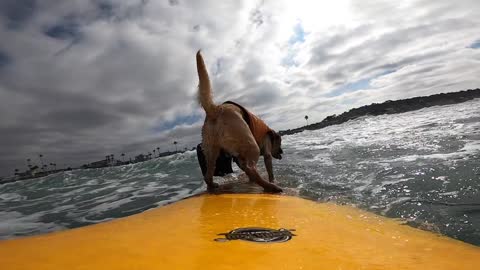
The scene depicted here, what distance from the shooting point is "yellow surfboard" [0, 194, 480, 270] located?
155 centimetres

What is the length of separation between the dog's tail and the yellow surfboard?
2407 millimetres

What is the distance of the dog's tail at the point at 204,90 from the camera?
195 inches

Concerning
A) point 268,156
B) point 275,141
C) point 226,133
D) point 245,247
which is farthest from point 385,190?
point 245,247

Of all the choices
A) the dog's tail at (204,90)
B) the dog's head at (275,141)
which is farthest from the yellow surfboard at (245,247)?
the dog's head at (275,141)

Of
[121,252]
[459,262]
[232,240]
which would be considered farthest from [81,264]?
[459,262]

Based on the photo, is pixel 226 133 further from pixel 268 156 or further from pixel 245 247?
pixel 245 247

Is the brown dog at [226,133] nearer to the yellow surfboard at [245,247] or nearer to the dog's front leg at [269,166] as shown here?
the dog's front leg at [269,166]

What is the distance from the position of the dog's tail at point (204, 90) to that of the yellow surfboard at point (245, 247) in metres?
2.41

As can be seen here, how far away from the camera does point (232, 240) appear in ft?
6.64

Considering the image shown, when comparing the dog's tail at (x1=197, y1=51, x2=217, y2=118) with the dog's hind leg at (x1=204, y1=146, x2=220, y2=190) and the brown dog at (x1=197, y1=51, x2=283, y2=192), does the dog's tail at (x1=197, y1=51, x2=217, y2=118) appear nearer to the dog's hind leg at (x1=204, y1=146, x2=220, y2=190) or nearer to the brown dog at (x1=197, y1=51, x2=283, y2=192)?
the brown dog at (x1=197, y1=51, x2=283, y2=192)

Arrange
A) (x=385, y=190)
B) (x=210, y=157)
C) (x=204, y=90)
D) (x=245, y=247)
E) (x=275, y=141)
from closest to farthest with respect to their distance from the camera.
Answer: (x=245, y=247) → (x=385, y=190) → (x=204, y=90) → (x=210, y=157) → (x=275, y=141)

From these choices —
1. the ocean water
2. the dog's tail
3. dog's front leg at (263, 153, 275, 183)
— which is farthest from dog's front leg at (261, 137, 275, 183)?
the dog's tail

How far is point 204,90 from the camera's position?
5.10 metres

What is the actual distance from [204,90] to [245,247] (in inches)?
141
